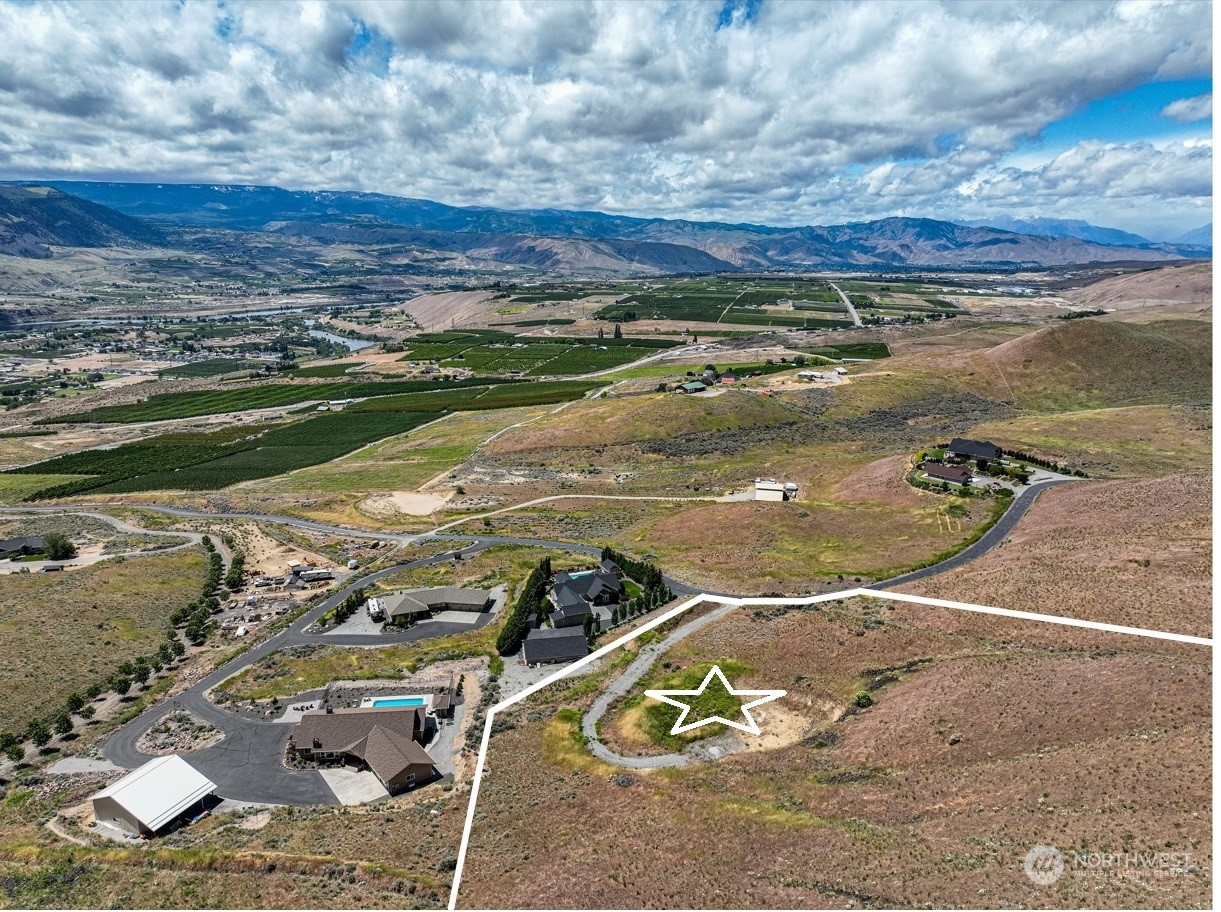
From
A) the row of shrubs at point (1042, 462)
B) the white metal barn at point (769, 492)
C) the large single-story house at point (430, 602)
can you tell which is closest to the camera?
the large single-story house at point (430, 602)

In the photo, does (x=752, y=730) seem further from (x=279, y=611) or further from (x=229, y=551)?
(x=229, y=551)

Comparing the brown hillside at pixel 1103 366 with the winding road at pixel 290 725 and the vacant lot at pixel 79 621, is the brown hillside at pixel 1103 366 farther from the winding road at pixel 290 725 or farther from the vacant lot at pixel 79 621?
the vacant lot at pixel 79 621

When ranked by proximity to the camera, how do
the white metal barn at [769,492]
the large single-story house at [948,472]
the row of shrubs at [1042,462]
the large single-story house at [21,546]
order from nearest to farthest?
1. the large single-story house at [948,472]
2. the large single-story house at [21,546]
3. the row of shrubs at [1042,462]
4. the white metal barn at [769,492]

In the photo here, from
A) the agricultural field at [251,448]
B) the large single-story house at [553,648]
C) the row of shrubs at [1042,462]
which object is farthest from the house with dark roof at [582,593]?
the agricultural field at [251,448]

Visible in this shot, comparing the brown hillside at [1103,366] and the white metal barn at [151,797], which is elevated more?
the brown hillside at [1103,366]

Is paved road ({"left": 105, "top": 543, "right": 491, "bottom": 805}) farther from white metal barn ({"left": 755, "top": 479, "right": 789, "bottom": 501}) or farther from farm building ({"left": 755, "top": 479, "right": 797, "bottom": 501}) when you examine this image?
farm building ({"left": 755, "top": 479, "right": 797, "bottom": 501})

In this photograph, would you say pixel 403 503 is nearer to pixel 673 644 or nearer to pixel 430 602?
pixel 430 602

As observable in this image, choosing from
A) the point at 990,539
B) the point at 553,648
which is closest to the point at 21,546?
the point at 553,648

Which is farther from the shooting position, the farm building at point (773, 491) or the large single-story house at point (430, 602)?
the farm building at point (773, 491)
